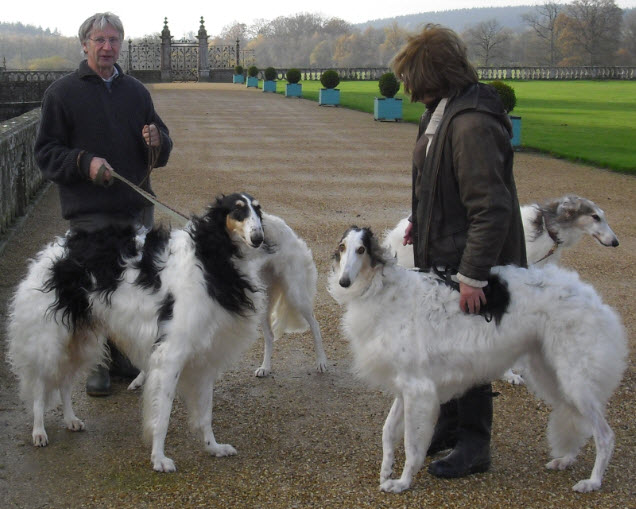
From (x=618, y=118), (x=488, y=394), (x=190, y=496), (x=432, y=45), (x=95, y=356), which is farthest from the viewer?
(x=618, y=118)

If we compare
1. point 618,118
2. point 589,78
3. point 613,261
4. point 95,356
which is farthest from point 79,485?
point 589,78

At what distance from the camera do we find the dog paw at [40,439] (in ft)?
16.5

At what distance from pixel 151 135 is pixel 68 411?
2.02m

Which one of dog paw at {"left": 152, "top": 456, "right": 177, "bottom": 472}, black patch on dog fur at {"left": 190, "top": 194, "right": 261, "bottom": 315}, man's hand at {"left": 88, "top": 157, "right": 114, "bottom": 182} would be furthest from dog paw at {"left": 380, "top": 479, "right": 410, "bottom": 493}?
man's hand at {"left": 88, "top": 157, "right": 114, "bottom": 182}

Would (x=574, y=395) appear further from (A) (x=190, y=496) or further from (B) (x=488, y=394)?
(A) (x=190, y=496)

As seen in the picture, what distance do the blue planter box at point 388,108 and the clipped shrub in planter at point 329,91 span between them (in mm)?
7031

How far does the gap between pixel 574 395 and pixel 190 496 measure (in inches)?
86.0

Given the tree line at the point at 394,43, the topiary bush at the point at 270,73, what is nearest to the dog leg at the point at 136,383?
the topiary bush at the point at 270,73

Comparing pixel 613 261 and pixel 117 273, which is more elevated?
pixel 117 273

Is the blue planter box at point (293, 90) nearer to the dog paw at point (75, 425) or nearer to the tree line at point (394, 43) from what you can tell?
the dog paw at point (75, 425)

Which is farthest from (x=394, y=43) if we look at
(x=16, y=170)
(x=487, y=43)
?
(x=16, y=170)

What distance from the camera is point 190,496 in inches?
171

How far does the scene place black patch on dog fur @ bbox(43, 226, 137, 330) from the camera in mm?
4889

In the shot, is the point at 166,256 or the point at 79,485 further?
the point at 166,256
